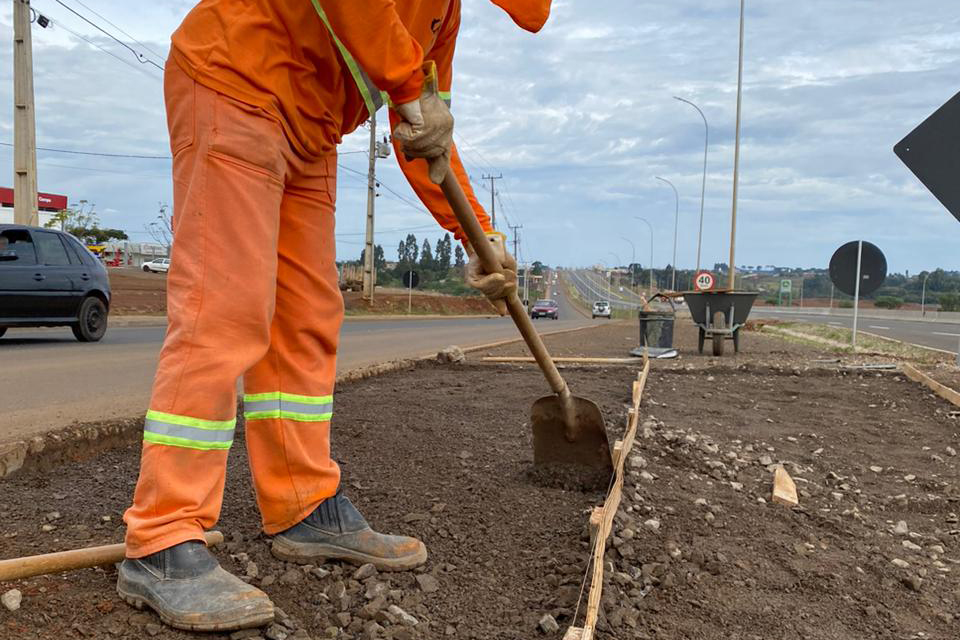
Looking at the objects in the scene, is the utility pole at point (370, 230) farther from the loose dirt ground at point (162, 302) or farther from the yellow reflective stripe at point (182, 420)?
the yellow reflective stripe at point (182, 420)

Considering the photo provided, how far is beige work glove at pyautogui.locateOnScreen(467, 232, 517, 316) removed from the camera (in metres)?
2.69

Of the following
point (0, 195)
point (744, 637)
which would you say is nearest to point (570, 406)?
point (744, 637)

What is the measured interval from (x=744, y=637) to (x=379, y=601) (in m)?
0.97

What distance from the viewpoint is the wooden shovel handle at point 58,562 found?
179 cm

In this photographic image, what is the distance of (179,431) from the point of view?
1791 mm

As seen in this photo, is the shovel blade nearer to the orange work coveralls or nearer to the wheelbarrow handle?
the wheelbarrow handle

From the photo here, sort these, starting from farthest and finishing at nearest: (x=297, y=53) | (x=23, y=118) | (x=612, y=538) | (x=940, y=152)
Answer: (x=23, y=118)
(x=940, y=152)
(x=612, y=538)
(x=297, y=53)

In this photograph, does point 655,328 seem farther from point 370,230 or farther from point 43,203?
point 43,203

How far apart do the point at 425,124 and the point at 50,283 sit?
9.56 metres

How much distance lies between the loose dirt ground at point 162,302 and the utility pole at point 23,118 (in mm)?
4142

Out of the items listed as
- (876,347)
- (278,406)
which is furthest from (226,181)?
(876,347)

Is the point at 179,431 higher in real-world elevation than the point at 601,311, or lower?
higher

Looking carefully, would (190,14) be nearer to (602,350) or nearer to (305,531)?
(305,531)

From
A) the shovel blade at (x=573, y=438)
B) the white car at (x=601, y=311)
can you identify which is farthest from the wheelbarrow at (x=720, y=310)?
the white car at (x=601, y=311)
